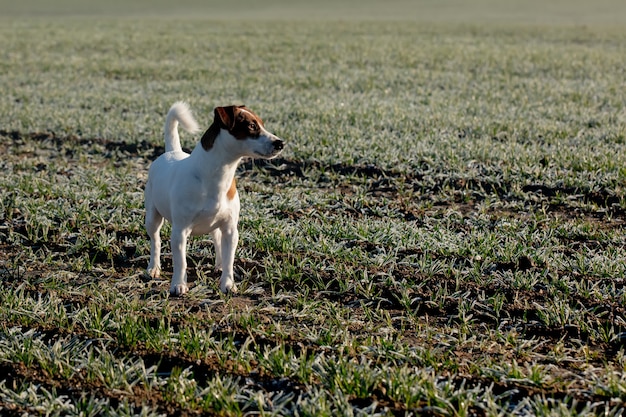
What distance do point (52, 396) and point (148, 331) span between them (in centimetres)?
88

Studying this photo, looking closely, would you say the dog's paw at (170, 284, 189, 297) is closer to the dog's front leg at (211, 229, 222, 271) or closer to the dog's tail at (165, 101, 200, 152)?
the dog's front leg at (211, 229, 222, 271)

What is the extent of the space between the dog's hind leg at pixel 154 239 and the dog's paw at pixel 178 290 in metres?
0.52

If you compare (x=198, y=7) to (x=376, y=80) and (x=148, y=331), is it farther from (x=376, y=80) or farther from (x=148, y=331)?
(x=148, y=331)

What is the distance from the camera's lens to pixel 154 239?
6477 mm

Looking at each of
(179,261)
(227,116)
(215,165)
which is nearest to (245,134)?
(227,116)

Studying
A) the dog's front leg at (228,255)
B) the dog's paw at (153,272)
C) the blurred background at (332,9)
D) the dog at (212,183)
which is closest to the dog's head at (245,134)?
the dog at (212,183)

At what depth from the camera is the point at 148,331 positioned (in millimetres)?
5133

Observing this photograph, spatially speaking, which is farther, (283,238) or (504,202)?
(504,202)

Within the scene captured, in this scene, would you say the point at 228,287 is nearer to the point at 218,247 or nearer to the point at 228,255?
the point at 228,255

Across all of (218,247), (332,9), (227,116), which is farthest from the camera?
(332,9)

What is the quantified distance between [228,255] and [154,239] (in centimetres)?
81

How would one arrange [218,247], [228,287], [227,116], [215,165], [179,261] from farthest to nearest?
1. [218,247]
2. [228,287]
3. [179,261]
4. [215,165]
5. [227,116]

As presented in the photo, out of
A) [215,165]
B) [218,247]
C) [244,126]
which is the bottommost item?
[218,247]

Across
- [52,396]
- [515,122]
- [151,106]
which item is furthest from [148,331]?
[151,106]
